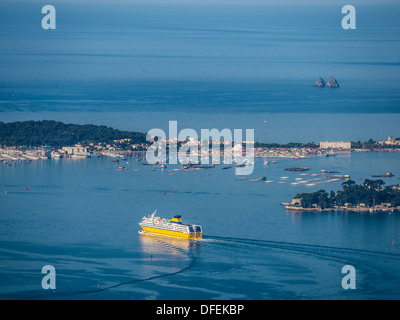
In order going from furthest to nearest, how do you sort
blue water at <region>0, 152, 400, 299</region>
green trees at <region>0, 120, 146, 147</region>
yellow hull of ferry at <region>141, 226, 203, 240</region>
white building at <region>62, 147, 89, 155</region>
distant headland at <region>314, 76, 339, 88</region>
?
distant headland at <region>314, 76, 339, 88</region> → green trees at <region>0, 120, 146, 147</region> → white building at <region>62, 147, 89, 155</region> → yellow hull of ferry at <region>141, 226, 203, 240</region> → blue water at <region>0, 152, 400, 299</region>

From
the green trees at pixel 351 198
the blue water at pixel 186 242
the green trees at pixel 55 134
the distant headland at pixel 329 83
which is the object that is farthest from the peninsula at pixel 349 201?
the distant headland at pixel 329 83

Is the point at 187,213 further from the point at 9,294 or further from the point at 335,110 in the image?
the point at 335,110

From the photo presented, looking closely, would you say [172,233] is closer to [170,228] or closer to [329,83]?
[170,228]

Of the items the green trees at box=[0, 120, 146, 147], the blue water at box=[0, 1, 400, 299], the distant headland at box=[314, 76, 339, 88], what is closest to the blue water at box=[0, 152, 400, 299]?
the blue water at box=[0, 1, 400, 299]

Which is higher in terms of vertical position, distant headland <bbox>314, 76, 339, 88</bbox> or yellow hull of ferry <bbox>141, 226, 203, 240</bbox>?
distant headland <bbox>314, 76, 339, 88</bbox>

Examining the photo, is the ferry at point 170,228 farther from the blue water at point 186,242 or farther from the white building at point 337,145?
the white building at point 337,145

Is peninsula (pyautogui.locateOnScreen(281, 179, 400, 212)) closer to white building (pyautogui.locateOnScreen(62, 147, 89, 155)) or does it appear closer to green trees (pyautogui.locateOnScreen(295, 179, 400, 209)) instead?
green trees (pyautogui.locateOnScreen(295, 179, 400, 209))

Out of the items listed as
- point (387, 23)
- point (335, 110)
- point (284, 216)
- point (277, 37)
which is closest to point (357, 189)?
point (284, 216)
